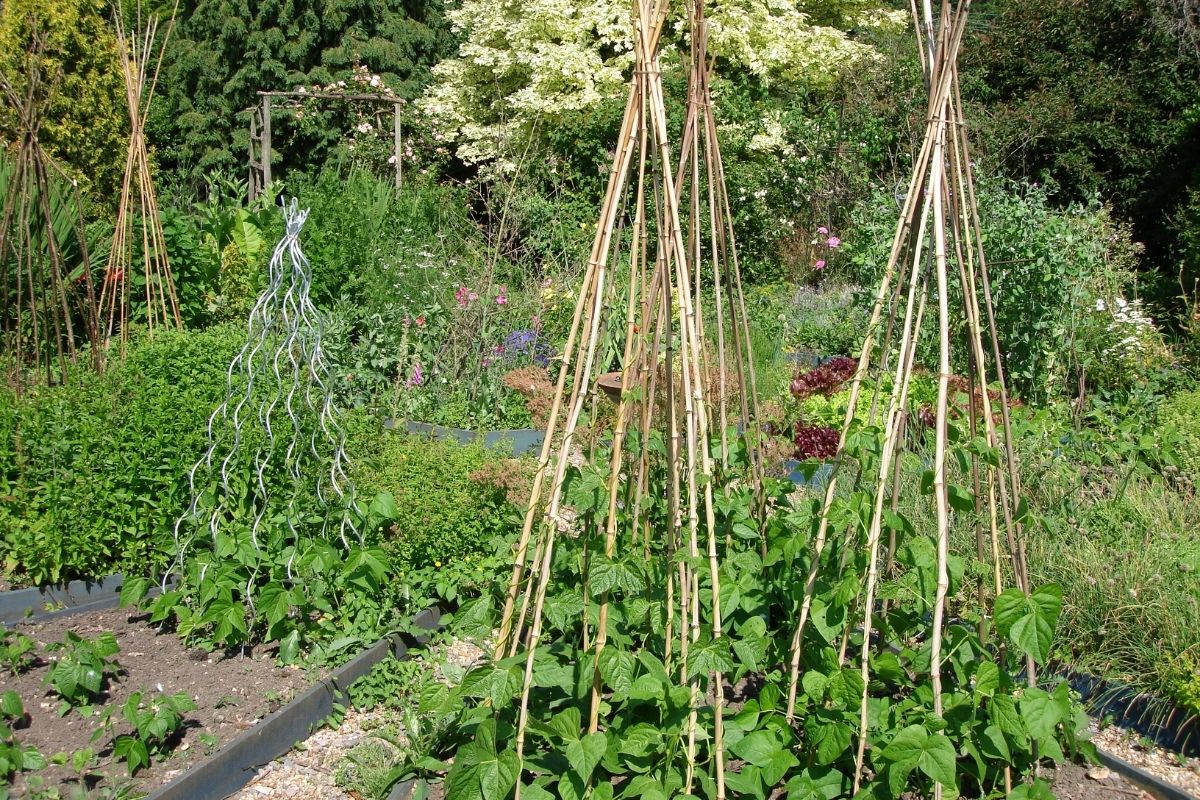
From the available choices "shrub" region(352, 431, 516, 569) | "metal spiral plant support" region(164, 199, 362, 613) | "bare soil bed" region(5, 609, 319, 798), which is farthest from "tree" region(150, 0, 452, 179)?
"bare soil bed" region(5, 609, 319, 798)

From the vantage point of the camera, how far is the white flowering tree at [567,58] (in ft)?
38.0

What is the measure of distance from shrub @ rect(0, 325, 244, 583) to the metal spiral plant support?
0.11 meters

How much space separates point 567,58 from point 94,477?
903 centimetres

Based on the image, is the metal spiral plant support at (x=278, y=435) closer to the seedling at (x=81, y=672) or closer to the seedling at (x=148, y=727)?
the seedling at (x=81, y=672)

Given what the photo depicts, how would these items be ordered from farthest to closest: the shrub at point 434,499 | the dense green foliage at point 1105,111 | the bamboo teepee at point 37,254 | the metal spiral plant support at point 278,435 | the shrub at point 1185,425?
the dense green foliage at point 1105,111
the bamboo teepee at point 37,254
the shrub at point 1185,425
the shrub at point 434,499
the metal spiral plant support at point 278,435

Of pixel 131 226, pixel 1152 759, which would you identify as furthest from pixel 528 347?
pixel 1152 759

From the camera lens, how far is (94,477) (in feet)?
12.7

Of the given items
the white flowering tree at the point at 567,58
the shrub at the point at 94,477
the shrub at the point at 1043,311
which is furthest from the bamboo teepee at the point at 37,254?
the white flowering tree at the point at 567,58

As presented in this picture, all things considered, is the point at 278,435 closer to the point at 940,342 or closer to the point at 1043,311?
the point at 940,342

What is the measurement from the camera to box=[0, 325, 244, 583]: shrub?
3836 millimetres

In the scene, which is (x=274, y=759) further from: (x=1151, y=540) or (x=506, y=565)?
(x=1151, y=540)

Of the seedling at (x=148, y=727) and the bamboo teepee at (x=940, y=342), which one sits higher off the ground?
the bamboo teepee at (x=940, y=342)

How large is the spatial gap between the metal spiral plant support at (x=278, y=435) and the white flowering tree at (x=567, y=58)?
7.40 meters

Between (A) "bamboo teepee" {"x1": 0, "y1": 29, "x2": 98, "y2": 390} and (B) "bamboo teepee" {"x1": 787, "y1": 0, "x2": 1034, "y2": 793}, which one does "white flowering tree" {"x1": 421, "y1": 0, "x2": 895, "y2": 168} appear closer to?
(A) "bamboo teepee" {"x1": 0, "y1": 29, "x2": 98, "y2": 390}
